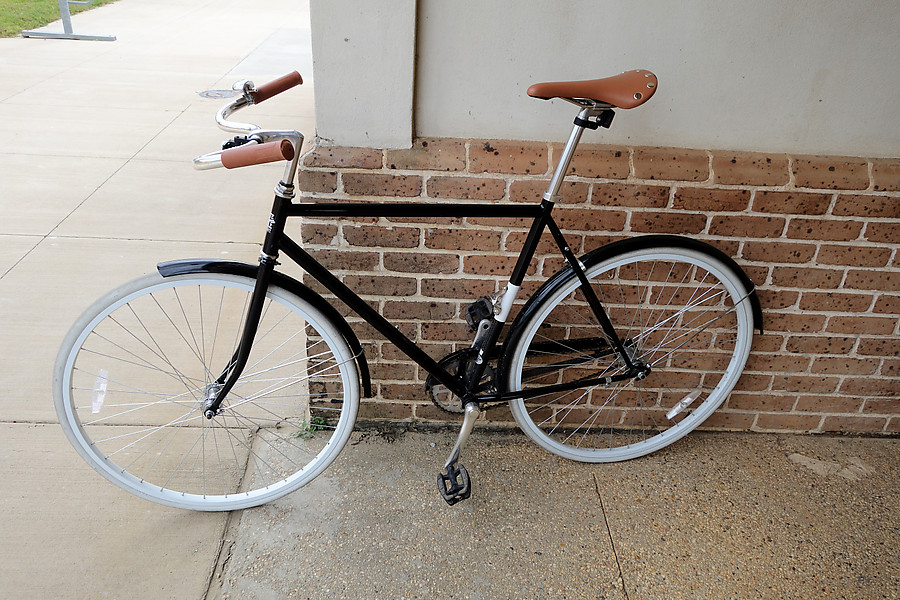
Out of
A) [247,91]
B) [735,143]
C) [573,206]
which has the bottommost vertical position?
[573,206]

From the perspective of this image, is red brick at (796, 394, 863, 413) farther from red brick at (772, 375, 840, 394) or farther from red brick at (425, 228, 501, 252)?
red brick at (425, 228, 501, 252)

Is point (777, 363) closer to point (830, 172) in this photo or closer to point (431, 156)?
point (830, 172)

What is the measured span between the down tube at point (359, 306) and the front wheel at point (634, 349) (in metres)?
0.21

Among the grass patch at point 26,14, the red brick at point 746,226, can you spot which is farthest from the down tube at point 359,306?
the grass patch at point 26,14

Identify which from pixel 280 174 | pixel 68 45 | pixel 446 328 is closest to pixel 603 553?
pixel 446 328

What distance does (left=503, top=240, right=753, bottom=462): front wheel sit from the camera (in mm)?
2176

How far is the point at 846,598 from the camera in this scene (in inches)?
77.7

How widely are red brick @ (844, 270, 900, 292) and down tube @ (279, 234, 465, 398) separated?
4.56 feet

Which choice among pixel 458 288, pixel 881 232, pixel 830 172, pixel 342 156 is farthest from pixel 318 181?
pixel 881 232

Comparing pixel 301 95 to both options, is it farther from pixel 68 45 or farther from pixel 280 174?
pixel 68 45

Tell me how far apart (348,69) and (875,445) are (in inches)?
92.8

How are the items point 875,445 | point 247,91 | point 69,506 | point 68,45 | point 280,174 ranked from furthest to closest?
1. point 68,45
2. point 280,174
3. point 875,445
4. point 69,506
5. point 247,91

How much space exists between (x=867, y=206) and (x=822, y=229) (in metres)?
0.15

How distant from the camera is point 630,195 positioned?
7.16ft
